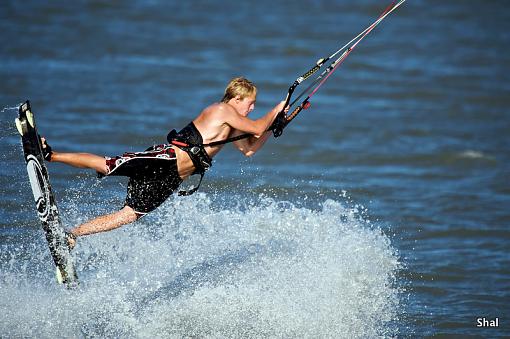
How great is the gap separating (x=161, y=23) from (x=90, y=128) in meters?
7.04

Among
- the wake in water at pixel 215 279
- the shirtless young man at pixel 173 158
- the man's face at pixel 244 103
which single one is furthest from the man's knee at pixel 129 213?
the man's face at pixel 244 103

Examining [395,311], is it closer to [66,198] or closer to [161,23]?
[66,198]

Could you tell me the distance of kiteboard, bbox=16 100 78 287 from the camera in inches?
272

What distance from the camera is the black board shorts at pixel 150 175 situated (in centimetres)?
705

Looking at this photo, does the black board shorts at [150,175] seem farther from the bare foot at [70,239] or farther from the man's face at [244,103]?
the man's face at [244,103]

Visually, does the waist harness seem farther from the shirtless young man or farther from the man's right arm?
the man's right arm

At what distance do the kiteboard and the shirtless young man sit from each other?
90mm

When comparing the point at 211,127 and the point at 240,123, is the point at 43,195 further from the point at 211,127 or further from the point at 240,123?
the point at 240,123

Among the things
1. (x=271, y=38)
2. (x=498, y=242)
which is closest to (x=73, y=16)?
(x=271, y=38)

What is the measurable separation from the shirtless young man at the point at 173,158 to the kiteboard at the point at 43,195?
3.5 inches

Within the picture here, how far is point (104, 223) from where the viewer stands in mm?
7148

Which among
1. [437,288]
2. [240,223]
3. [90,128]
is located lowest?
[437,288]

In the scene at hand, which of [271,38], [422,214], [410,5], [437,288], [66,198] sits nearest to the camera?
[437,288]

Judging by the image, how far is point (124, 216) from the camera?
23.6 ft
